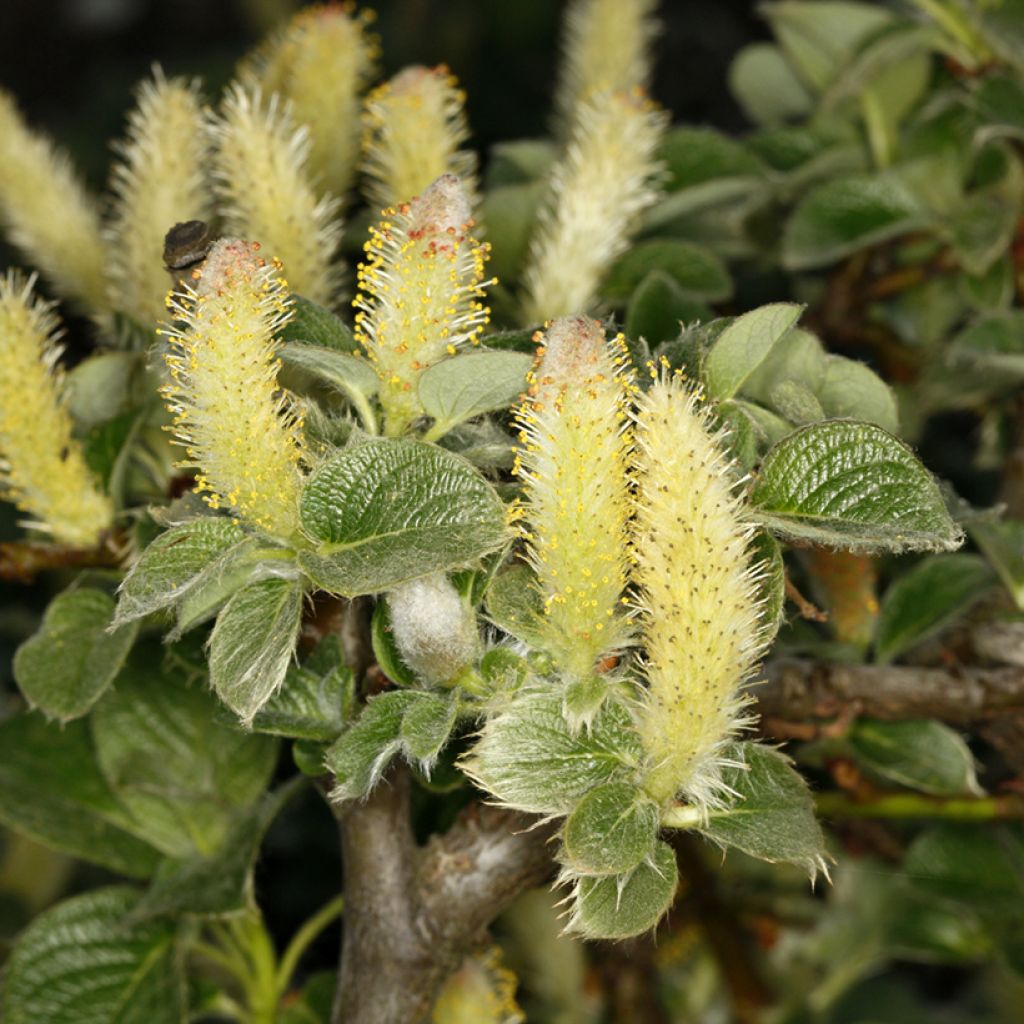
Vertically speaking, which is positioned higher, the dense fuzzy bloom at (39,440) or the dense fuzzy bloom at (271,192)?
the dense fuzzy bloom at (271,192)

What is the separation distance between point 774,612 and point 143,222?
32 centimetres

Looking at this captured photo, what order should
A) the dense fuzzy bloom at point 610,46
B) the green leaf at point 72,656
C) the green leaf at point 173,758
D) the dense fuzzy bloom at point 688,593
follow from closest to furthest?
the dense fuzzy bloom at point 688,593 < the green leaf at point 72,656 < the green leaf at point 173,758 < the dense fuzzy bloom at point 610,46

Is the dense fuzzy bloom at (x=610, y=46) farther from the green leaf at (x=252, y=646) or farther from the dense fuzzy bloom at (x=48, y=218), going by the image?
the green leaf at (x=252, y=646)

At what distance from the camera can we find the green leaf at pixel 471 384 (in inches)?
16.6

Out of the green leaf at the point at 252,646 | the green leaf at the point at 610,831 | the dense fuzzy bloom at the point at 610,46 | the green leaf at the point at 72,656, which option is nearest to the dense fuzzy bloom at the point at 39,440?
the green leaf at the point at 72,656

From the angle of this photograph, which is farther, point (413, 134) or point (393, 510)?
point (413, 134)

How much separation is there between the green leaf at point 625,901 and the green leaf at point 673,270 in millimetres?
299

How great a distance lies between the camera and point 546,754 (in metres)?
0.41

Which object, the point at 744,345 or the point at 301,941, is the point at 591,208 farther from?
the point at 301,941

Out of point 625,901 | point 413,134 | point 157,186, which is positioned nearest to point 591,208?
point 413,134

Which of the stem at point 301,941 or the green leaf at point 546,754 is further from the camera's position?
the stem at point 301,941

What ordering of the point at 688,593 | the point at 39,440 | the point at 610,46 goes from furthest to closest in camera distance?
the point at 610,46
the point at 39,440
the point at 688,593

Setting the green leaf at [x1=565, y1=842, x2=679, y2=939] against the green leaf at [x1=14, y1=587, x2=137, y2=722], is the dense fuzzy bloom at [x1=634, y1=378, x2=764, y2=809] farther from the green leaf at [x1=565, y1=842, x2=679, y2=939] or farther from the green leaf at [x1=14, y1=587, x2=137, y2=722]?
the green leaf at [x1=14, y1=587, x2=137, y2=722]

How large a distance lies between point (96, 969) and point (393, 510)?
0.29m
